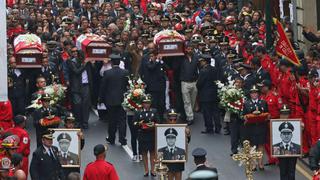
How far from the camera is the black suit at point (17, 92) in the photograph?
96.9 ft

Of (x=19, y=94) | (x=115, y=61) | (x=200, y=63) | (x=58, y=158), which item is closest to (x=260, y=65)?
(x=200, y=63)

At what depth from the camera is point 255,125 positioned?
2630 centimetres

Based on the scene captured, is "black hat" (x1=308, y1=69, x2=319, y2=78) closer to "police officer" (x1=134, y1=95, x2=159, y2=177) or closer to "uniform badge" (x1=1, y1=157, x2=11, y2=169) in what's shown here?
"police officer" (x1=134, y1=95, x2=159, y2=177)

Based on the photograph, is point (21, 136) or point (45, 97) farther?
point (45, 97)

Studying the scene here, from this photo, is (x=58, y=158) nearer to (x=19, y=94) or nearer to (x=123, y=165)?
(x=123, y=165)

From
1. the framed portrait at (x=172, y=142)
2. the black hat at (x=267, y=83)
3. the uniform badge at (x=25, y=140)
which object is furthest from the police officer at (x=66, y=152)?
the black hat at (x=267, y=83)

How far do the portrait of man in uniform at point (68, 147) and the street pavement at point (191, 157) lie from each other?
7.22ft

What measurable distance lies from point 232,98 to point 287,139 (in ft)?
10.1

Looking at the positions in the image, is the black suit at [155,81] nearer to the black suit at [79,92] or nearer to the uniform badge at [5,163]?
the black suit at [79,92]

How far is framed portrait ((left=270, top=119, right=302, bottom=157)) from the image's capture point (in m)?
24.4

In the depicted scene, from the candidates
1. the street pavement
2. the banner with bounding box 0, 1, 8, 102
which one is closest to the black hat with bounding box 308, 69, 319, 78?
the street pavement

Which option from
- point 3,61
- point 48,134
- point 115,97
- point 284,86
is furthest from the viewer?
point 115,97

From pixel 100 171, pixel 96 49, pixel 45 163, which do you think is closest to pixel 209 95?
pixel 96 49

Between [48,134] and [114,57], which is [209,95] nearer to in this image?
[114,57]
